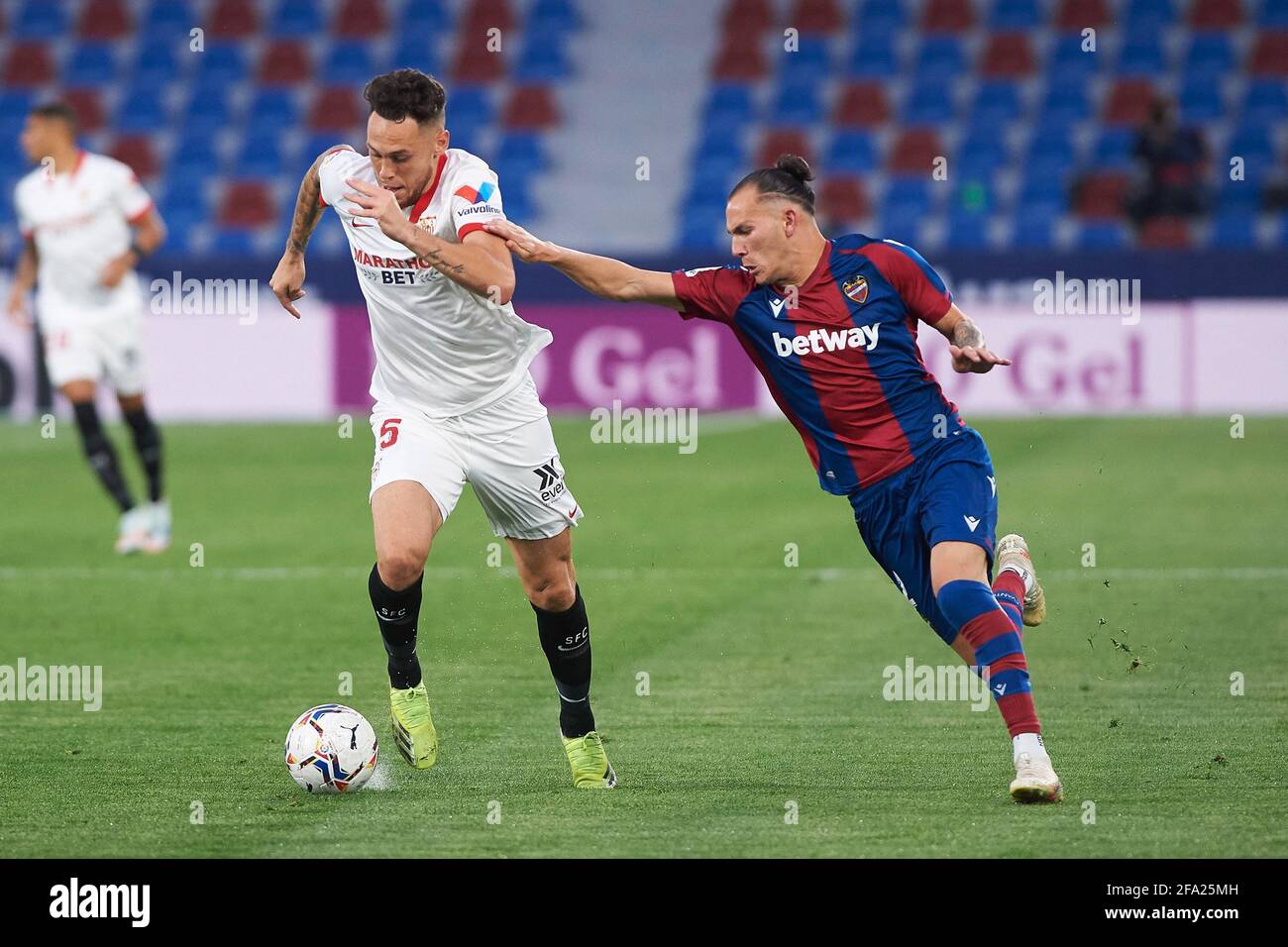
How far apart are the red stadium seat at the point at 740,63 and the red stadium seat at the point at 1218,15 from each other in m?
5.86

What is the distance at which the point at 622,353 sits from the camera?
20.8m

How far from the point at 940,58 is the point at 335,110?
8376 mm

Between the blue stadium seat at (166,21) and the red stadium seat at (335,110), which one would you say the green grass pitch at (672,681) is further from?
the blue stadium seat at (166,21)

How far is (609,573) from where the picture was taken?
A: 11.1 m

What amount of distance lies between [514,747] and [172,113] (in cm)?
2328

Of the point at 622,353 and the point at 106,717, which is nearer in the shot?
the point at 106,717

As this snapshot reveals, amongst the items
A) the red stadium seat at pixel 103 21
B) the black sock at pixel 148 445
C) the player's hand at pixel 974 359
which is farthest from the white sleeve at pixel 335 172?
the red stadium seat at pixel 103 21

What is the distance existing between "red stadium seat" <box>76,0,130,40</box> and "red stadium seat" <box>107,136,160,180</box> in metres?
2.17

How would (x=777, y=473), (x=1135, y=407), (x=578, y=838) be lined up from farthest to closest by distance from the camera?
1. (x=1135, y=407)
2. (x=777, y=473)
3. (x=578, y=838)

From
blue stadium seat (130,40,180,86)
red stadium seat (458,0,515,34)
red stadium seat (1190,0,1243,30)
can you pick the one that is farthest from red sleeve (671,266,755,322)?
blue stadium seat (130,40,180,86)

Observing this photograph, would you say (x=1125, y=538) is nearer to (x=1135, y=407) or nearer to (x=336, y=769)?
(x=336, y=769)

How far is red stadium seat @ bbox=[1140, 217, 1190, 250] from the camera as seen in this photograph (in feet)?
73.4

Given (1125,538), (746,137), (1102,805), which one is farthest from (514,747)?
(746,137)

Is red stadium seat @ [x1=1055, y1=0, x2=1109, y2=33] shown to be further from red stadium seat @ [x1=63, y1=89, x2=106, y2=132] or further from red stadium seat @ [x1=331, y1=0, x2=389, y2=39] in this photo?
red stadium seat @ [x1=63, y1=89, x2=106, y2=132]
